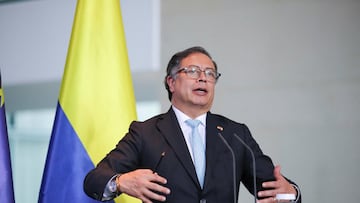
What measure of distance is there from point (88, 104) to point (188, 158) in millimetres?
966

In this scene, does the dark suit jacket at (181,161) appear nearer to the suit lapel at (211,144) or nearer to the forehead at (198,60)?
the suit lapel at (211,144)

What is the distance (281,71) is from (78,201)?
1.63m

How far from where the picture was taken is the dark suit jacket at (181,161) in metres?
2.23

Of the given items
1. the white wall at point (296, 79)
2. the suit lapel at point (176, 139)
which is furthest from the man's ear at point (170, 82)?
the white wall at point (296, 79)

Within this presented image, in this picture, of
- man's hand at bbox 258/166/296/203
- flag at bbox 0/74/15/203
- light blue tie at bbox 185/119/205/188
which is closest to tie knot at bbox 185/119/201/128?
light blue tie at bbox 185/119/205/188

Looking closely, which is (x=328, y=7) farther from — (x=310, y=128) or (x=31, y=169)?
(x=31, y=169)

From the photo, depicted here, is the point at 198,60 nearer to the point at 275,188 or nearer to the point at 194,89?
the point at 194,89

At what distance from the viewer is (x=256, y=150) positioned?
7.98 ft

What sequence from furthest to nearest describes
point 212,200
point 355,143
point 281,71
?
1. point 281,71
2. point 355,143
3. point 212,200

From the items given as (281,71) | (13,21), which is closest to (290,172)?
(281,71)

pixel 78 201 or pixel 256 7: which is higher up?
pixel 256 7

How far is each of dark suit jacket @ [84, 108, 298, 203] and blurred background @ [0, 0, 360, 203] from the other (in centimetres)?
132

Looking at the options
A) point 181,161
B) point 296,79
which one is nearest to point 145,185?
point 181,161

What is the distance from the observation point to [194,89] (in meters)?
2.45
